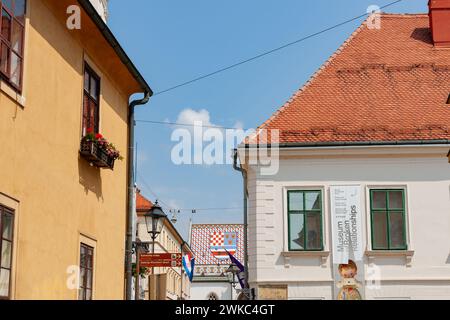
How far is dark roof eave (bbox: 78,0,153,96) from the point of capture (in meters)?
10.9

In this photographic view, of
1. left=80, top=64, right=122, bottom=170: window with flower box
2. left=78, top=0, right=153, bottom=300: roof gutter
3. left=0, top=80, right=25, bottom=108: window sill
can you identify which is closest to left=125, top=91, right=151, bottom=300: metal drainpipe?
left=78, top=0, right=153, bottom=300: roof gutter

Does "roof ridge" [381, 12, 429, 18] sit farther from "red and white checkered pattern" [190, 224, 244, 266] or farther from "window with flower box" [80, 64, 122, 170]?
"red and white checkered pattern" [190, 224, 244, 266]

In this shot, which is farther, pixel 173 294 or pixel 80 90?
pixel 173 294

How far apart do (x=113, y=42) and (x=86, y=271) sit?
365cm

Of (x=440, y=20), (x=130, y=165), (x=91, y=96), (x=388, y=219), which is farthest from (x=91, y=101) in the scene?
(x=440, y=20)

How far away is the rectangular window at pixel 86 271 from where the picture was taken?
37.5 feet

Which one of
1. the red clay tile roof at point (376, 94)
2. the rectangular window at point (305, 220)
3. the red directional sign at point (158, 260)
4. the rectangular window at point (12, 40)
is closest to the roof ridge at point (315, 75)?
the red clay tile roof at point (376, 94)

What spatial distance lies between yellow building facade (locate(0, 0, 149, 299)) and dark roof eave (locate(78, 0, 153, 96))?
0.03 meters

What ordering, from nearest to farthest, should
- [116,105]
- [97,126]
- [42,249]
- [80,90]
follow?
1. [42,249]
2. [80,90]
3. [97,126]
4. [116,105]

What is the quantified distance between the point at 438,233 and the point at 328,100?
205 inches

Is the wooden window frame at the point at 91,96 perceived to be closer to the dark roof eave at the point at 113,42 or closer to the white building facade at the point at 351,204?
A: the dark roof eave at the point at 113,42

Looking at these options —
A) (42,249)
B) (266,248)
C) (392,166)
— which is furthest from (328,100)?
(42,249)
